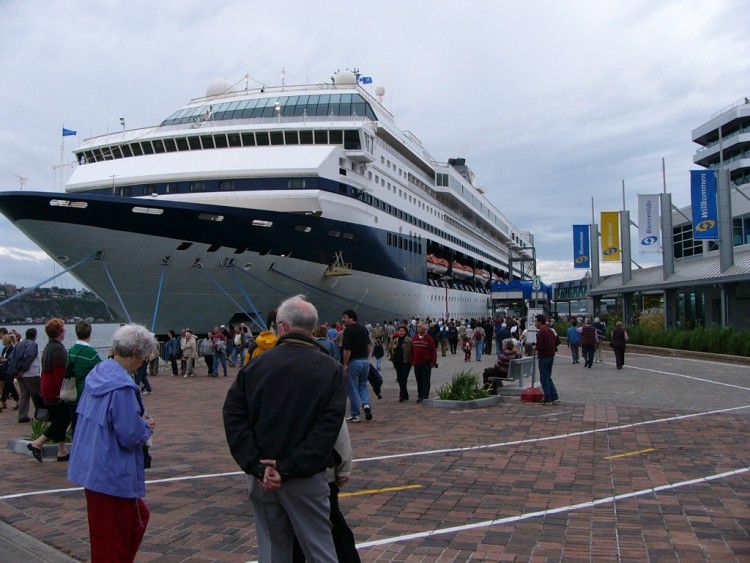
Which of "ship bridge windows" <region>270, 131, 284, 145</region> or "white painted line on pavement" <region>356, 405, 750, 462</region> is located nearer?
"white painted line on pavement" <region>356, 405, 750, 462</region>

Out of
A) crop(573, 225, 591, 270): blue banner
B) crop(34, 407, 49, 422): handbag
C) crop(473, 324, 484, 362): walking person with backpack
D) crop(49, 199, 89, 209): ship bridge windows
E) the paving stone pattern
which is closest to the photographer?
the paving stone pattern

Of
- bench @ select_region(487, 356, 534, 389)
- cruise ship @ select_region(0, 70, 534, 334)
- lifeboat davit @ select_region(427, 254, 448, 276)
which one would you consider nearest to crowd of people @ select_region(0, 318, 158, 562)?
bench @ select_region(487, 356, 534, 389)

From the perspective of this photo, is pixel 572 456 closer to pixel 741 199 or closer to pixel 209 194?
pixel 209 194

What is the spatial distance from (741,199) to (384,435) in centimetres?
3347

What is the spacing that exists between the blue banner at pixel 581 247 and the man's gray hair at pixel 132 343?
Answer: 3448 cm

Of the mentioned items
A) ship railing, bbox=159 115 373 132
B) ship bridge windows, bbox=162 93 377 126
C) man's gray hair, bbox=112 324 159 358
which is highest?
ship bridge windows, bbox=162 93 377 126

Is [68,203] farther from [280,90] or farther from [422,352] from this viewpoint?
[280,90]

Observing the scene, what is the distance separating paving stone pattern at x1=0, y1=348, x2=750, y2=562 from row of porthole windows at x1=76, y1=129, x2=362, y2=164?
17.7m

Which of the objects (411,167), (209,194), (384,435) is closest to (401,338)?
(384,435)

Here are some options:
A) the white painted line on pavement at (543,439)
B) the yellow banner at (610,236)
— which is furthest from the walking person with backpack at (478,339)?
the yellow banner at (610,236)

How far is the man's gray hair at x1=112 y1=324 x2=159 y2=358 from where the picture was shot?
3588mm

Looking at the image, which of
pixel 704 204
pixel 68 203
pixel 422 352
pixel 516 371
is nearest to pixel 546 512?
pixel 422 352

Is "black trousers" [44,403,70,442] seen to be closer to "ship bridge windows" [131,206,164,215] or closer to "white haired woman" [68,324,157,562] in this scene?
"white haired woman" [68,324,157,562]

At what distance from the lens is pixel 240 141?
85.5 ft
